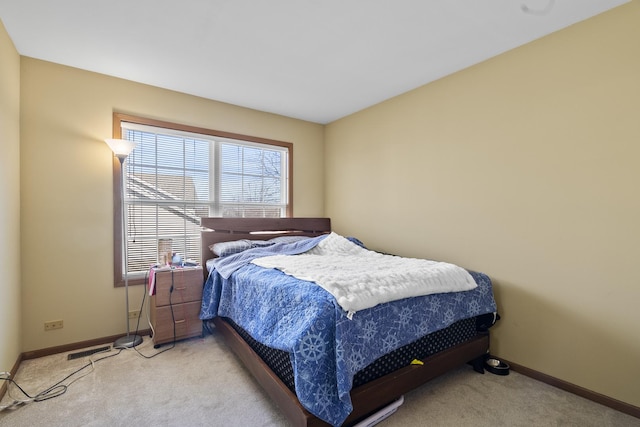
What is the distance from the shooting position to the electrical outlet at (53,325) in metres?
2.58

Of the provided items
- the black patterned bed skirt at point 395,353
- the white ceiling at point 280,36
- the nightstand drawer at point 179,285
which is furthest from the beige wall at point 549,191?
the nightstand drawer at point 179,285

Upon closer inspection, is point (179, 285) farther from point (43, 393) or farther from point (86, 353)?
point (43, 393)

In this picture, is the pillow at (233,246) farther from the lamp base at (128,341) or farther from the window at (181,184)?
the lamp base at (128,341)

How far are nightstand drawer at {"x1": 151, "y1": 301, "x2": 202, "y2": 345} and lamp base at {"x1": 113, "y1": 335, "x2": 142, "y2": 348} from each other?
9.0 inches

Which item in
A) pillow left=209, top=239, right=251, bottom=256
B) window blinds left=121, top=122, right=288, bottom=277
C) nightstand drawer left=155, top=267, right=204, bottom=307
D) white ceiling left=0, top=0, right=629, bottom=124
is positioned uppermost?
white ceiling left=0, top=0, right=629, bottom=124

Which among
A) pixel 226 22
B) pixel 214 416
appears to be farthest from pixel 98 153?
pixel 214 416

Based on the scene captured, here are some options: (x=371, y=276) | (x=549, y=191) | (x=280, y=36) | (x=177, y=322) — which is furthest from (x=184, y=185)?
(x=549, y=191)

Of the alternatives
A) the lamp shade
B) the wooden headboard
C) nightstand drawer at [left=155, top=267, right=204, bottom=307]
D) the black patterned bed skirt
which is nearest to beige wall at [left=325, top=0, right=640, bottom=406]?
the black patterned bed skirt

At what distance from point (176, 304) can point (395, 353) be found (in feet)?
6.69

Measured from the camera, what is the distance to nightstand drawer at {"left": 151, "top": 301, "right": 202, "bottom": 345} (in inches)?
106

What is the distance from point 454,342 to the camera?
2201 millimetres

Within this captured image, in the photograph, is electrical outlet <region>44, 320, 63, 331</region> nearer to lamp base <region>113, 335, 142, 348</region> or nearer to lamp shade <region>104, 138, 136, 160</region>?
lamp base <region>113, 335, 142, 348</region>

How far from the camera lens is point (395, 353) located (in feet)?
5.98

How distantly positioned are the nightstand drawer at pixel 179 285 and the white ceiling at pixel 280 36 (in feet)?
6.15
